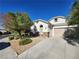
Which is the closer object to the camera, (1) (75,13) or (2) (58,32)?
(1) (75,13)

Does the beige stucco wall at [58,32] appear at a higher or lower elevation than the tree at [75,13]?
lower

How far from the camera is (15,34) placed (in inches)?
990

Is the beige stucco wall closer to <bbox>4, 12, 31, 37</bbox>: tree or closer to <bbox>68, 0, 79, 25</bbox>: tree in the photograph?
<bbox>4, 12, 31, 37</bbox>: tree

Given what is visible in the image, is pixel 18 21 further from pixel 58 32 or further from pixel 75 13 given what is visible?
pixel 75 13

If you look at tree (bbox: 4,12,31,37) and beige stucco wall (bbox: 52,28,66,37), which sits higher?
tree (bbox: 4,12,31,37)

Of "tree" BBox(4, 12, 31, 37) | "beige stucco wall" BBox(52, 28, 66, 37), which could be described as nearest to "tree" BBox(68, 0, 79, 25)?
"beige stucco wall" BBox(52, 28, 66, 37)

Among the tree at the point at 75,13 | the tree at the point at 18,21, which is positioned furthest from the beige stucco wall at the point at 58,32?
the tree at the point at 75,13

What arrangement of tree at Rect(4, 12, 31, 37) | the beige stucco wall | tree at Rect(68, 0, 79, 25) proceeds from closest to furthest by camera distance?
1. tree at Rect(68, 0, 79, 25)
2. tree at Rect(4, 12, 31, 37)
3. the beige stucco wall

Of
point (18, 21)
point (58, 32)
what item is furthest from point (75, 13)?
point (18, 21)

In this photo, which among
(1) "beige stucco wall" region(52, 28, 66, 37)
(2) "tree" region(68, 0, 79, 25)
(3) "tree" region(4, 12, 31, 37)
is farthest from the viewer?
(1) "beige stucco wall" region(52, 28, 66, 37)

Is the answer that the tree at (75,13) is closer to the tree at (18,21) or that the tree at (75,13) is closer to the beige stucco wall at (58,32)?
the beige stucco wall at (58,32)

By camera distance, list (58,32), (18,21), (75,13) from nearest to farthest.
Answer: (75,13) < (18,21) < (58,32)

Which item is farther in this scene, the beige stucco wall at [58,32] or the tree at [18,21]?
the beige stucco wall at [58,32]

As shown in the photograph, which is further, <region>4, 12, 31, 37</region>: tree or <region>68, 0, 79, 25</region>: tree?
<region>4, 12, 31, 37</region>: tree
